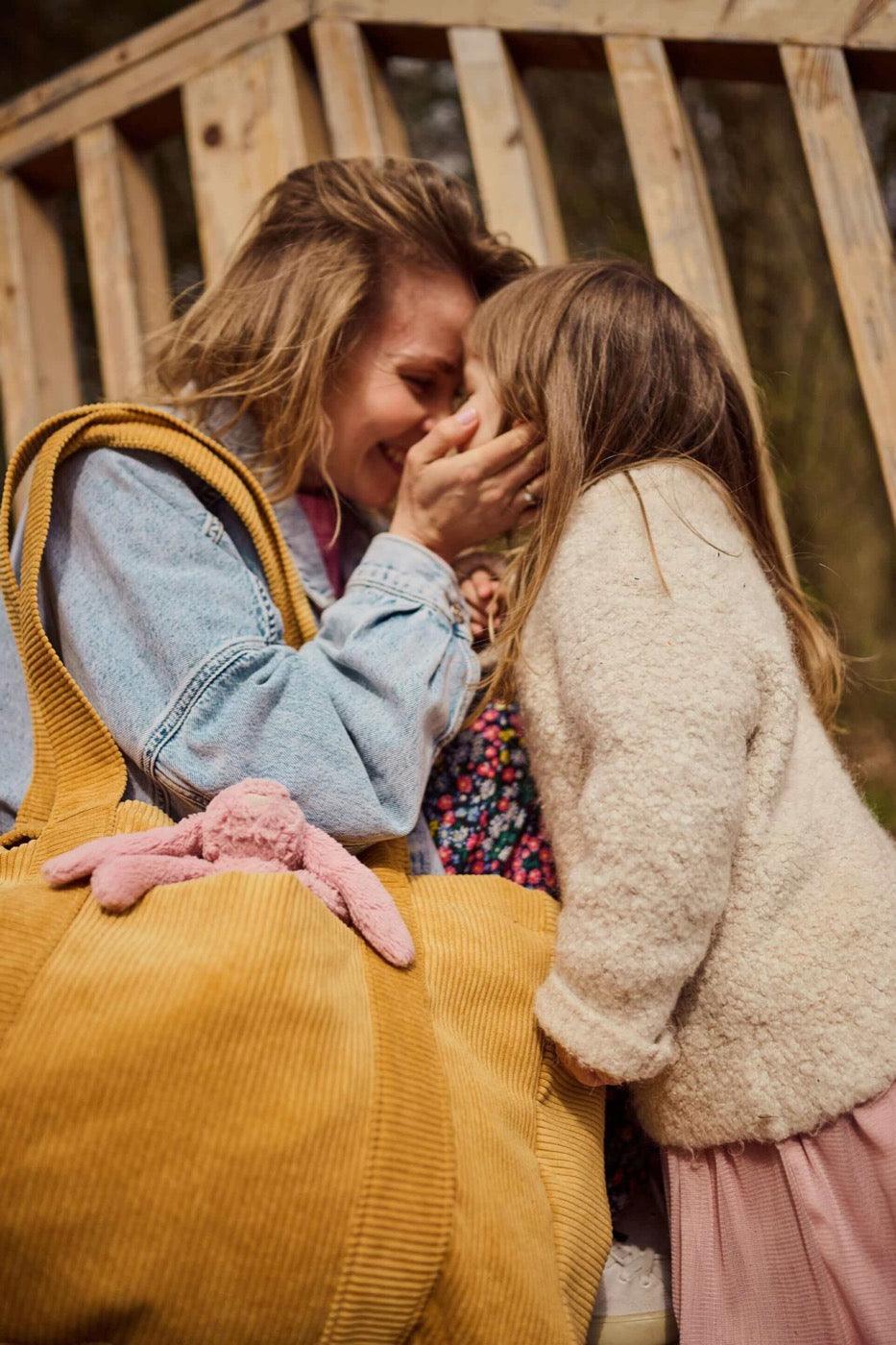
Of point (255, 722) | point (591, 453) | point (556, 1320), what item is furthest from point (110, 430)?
point (556, 1320)

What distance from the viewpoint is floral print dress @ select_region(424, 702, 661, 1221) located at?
4.88 feet

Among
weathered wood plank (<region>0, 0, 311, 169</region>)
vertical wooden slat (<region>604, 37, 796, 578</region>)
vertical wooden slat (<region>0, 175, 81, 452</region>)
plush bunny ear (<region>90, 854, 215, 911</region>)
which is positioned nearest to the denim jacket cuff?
plush bunny ear (<region>90, 854, 215, 911</region>)

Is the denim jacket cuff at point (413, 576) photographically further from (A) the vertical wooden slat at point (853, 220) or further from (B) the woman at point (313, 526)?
(A) the vertical wooden slat at point (853, 220)

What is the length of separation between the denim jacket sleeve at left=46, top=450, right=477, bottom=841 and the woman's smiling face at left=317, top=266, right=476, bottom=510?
1.25ft

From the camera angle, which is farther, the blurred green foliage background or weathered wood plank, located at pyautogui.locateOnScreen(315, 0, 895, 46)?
the blurred green foliage background

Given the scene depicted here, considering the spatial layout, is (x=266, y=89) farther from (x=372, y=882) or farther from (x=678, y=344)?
(x=372, y=882)

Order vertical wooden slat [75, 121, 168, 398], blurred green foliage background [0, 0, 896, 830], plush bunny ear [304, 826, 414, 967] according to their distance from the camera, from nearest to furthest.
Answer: plush bunny ear [304, 826, 414, 967] → vertical wooden slat [75, 121, 168, 398] → blurred green foliage background [0, 0, 896, 830]

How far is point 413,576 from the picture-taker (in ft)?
4.99

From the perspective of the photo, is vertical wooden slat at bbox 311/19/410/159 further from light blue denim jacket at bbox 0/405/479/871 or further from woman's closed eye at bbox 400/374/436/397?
light blue denim jacket at bbox 0/405/479/871

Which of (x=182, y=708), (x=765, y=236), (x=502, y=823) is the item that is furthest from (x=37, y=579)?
(x=765, y=236)

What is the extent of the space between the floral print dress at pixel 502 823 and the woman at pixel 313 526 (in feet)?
0.27

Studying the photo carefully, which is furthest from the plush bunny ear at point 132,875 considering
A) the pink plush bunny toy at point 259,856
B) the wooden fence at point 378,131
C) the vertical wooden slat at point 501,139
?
the vertical wooden slat at point 501,139

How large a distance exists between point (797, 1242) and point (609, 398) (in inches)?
41.3

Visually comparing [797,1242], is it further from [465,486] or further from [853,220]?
[853,220]
